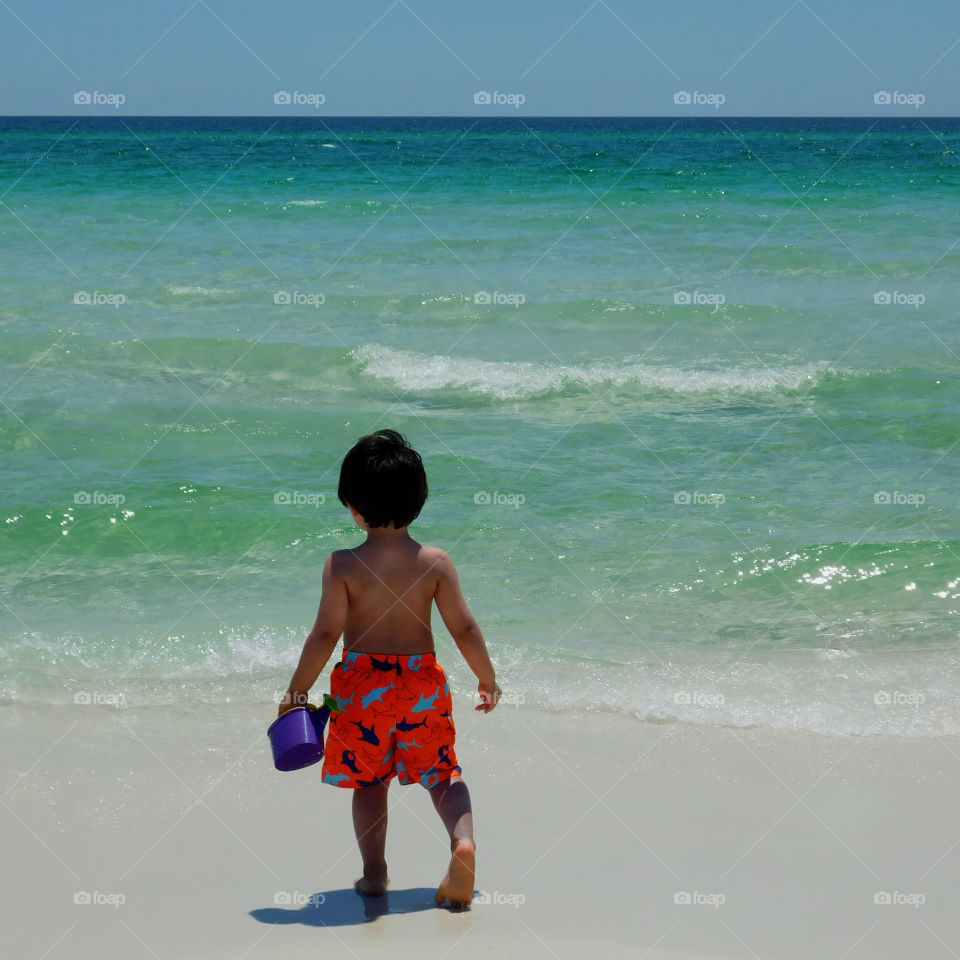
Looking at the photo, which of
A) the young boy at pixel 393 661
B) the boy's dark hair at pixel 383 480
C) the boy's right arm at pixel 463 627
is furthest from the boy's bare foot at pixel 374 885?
the boy's dark hair at pixel 383 480

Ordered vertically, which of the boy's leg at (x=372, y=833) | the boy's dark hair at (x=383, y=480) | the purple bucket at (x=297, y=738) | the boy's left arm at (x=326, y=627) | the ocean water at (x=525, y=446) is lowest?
the ocean water at (x=525, y=446)

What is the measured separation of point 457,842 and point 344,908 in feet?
1.24

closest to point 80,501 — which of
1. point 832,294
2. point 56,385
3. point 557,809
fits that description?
point 56,385

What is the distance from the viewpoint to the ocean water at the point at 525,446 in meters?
4.91

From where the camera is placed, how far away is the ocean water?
491cm

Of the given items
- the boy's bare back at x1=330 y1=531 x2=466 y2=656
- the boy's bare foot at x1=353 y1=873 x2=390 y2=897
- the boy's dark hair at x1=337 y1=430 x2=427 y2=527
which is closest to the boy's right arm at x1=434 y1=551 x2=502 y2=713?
the boy's bare back at x1=330 y1=531 x2=466 y2=656

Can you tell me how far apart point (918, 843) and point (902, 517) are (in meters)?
3.54

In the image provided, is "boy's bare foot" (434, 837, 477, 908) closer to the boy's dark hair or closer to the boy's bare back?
the boy's bare back

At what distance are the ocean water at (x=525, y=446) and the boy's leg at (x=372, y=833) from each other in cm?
145

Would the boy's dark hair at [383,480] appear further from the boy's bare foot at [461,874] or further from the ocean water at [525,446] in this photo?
the ocean water at [525,446]

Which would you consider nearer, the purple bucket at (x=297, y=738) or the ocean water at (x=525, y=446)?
the purple bucket at (x=297, y=738)

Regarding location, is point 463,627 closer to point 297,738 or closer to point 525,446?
point 297,738

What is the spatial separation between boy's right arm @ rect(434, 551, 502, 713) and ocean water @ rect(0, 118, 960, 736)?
1471mm

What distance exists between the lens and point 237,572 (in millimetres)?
5871
